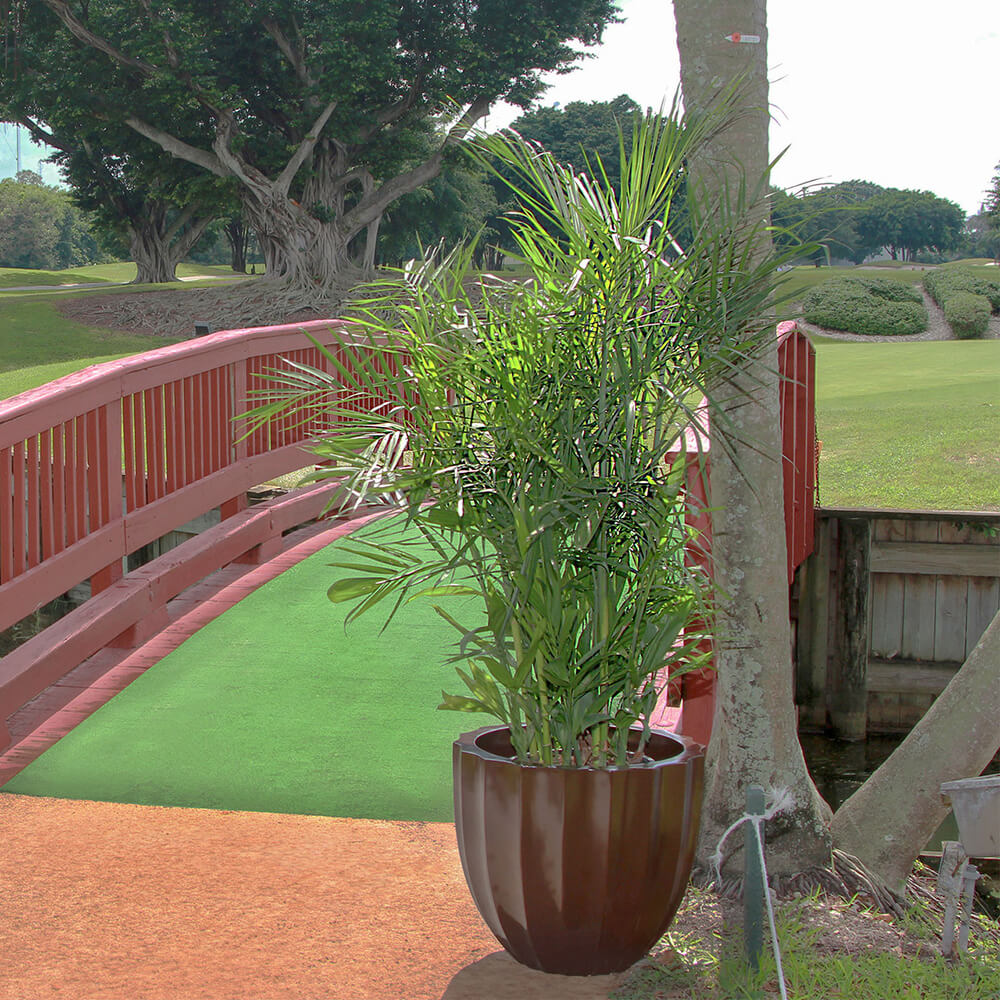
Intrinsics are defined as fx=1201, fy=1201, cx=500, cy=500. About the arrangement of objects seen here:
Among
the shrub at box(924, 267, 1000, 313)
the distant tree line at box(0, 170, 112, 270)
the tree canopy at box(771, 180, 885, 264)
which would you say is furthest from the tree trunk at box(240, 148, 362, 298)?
the distant tree line at box(0, 170, 112, 270)

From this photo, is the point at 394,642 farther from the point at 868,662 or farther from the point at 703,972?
the point at 868,662

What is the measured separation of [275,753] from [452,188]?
169 feet

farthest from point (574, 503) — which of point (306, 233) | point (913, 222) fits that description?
point (913, 222)

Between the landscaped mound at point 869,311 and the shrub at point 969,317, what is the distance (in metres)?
1.08

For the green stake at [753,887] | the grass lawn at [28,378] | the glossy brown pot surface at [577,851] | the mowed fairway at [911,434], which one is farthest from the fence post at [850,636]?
the grass lawn at [28,378]

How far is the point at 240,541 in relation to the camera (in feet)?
26.3

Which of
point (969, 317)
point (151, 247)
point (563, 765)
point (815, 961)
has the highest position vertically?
point (151, 247)

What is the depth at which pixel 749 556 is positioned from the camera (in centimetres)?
443

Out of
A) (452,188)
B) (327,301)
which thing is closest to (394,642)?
(327,301)

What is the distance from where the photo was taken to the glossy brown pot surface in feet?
11.3

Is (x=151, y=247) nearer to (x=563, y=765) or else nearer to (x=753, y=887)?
(x=563, y=765)

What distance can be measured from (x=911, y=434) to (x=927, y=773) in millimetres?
12684

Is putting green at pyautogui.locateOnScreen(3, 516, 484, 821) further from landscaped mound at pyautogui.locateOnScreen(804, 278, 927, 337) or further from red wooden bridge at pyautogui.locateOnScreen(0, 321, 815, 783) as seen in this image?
landscaped mound at pyautogui.locateOnScreen(804, 278, 927, 337)

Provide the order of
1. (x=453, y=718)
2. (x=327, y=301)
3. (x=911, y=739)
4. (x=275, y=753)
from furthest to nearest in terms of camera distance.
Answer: (x=327, y=301)
(x=453, y=718)
(x=275, y=753)
(x=911, y=739)
